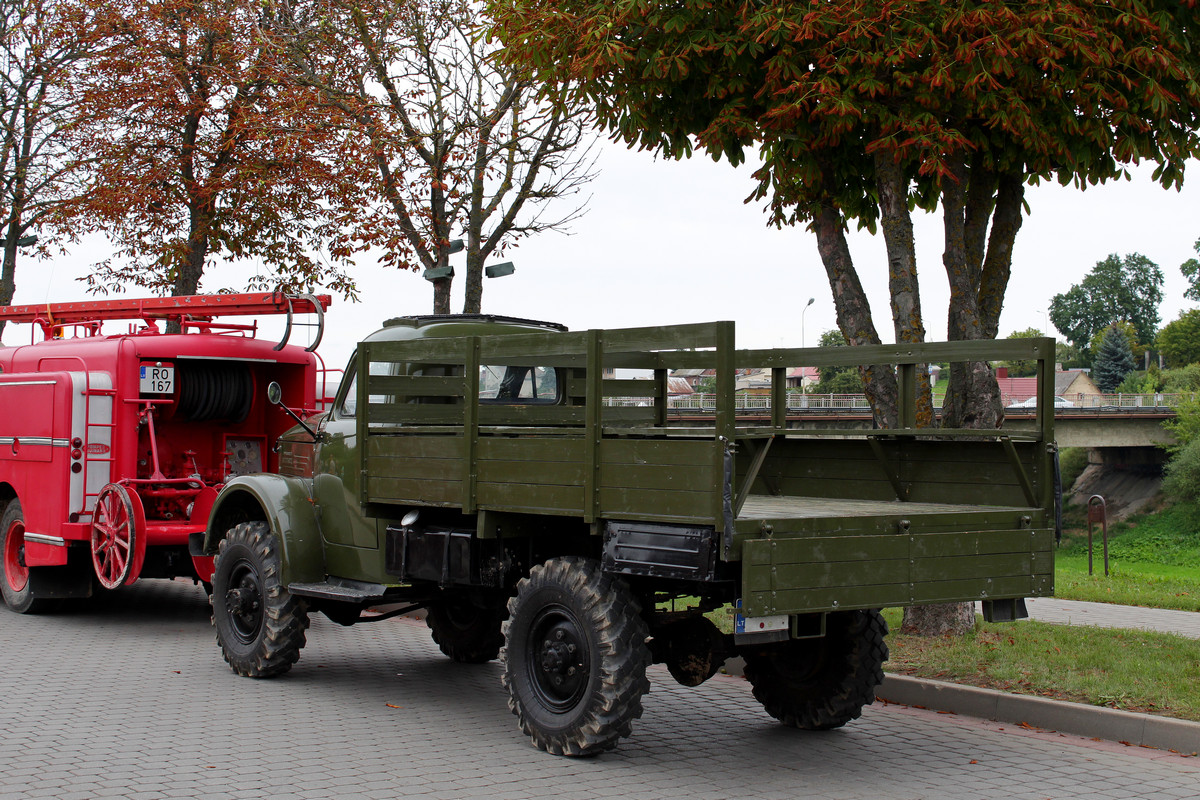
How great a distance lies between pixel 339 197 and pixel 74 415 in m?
7.27

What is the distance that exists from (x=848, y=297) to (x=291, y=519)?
504cm

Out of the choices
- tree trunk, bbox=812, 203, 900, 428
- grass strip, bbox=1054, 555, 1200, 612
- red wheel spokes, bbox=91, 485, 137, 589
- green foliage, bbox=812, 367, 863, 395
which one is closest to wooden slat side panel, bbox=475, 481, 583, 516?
tree trunk, bbox=812, 203, 900, 428

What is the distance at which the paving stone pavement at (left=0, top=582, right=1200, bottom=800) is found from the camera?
6.00m

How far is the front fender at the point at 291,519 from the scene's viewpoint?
340 inches

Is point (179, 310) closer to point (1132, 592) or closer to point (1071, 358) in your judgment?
point (1132, 592)

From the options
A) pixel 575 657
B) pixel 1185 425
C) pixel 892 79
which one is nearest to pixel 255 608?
pixel 575 657

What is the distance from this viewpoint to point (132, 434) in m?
11.7

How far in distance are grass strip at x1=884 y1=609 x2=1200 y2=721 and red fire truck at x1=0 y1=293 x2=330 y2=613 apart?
5981mm

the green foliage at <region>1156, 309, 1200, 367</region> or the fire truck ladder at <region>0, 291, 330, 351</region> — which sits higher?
the green foliage at <region>1156, 309, 1200, 367</region>

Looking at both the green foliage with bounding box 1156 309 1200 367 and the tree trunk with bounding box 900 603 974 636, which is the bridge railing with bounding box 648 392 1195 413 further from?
the green foliage with bounding box 1156 309 1200 367

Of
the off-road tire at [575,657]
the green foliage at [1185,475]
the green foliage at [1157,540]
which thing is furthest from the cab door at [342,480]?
the green foliage at [1185,475]

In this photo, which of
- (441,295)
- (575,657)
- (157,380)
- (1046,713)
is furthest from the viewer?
(441,295)

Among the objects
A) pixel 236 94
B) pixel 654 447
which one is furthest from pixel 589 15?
pixel 236 94

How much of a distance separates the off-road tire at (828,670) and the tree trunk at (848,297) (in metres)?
3.28
